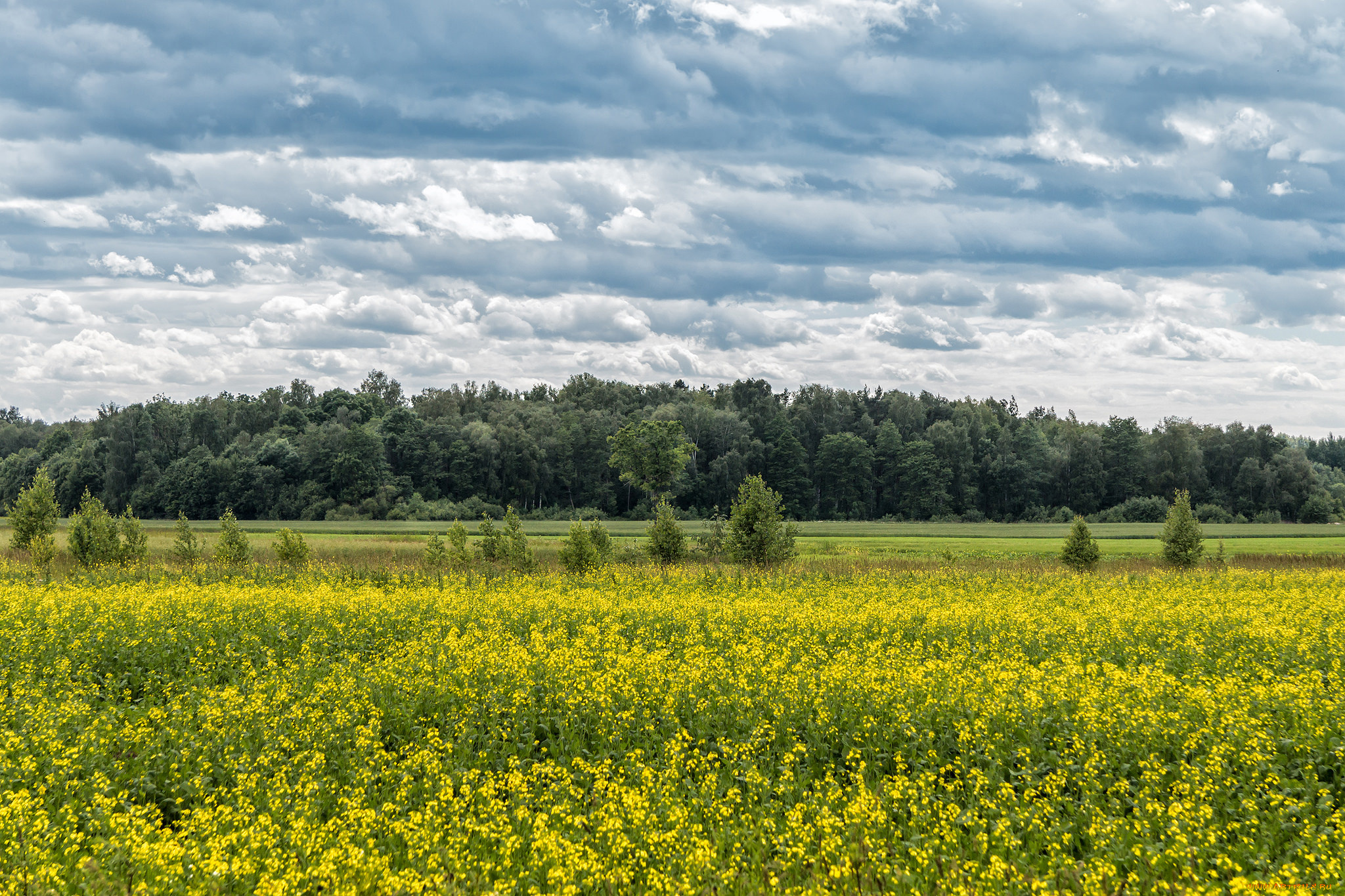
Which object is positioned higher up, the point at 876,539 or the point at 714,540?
the point at 714,540

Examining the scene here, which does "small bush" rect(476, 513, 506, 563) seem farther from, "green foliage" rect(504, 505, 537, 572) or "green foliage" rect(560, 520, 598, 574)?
"green foliage" rect(560, 520, 598, 574)

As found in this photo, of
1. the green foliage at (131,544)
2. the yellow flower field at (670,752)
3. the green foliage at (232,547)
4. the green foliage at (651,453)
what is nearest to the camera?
the yellow flower field at (670,752)

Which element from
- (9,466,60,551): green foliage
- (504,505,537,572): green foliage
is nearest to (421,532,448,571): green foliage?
(504,505,537,572): green foliage

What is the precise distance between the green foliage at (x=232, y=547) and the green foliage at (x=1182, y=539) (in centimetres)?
3893

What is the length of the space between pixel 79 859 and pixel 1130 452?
13248 cm

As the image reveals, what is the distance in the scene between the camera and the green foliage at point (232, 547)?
3412 cm

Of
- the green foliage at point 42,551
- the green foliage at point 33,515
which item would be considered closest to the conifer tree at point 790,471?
the green foliage at point 33,515

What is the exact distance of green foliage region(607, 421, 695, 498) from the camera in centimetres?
7519

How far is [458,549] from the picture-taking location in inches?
1431

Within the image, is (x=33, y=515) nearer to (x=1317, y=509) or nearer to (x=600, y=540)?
(x=600, y=540)

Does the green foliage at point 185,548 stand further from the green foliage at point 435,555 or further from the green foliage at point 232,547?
the green foliage at point 435,555

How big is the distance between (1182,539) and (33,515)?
48807mm

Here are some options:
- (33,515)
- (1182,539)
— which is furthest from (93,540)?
(1182,539)

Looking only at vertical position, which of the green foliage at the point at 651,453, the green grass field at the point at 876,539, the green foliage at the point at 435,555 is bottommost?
the green grass field at the point at 876,539
